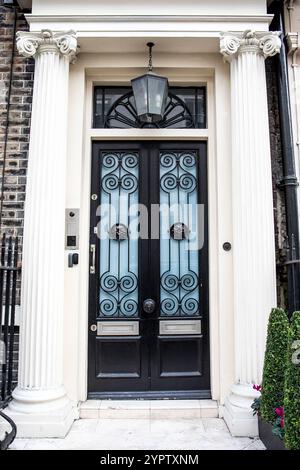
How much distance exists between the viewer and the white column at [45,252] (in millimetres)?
3299

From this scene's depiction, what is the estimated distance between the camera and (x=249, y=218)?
11.6 ft

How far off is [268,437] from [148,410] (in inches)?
43.7

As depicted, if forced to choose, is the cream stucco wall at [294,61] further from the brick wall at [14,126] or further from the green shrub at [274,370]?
the brick wall at [14,126]

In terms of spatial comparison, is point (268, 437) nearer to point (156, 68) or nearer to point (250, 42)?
point (250, 42)

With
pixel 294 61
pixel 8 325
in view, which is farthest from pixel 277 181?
pixel 8 325

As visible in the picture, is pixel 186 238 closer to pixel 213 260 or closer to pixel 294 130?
pixel 213 260

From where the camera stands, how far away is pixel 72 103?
391 cm

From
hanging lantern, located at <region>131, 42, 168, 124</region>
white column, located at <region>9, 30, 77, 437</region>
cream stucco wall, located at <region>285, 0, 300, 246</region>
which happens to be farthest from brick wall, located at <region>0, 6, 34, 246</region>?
cream stucco wall, located at <region>285, 0, 300, 246</region>

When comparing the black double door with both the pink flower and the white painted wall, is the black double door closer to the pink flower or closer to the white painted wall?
the pink flower

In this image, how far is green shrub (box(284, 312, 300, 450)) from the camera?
8.07 feet

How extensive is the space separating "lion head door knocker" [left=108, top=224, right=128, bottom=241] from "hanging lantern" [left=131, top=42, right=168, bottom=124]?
1.12 meters

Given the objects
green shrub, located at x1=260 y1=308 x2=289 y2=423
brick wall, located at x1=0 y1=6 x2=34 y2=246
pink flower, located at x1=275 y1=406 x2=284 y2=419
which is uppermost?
brick wall, located at x1=0 y1=6 x2=34 y2=246

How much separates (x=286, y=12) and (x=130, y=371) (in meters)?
4.08

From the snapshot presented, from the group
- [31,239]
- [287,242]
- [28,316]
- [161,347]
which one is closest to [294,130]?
[287,242]
